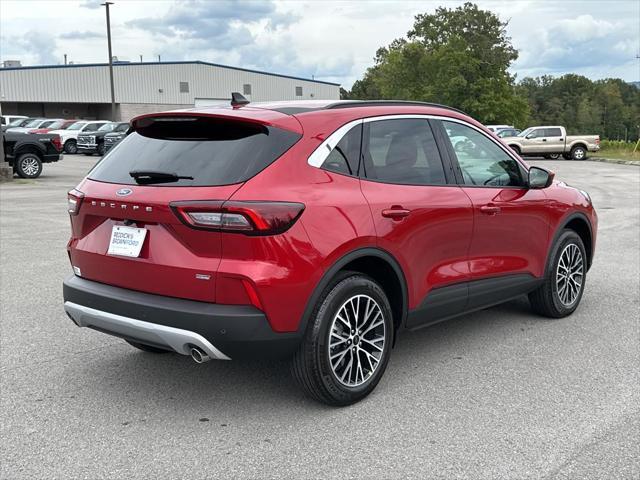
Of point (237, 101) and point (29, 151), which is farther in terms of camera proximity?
point (29, 151)

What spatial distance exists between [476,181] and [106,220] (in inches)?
99.5

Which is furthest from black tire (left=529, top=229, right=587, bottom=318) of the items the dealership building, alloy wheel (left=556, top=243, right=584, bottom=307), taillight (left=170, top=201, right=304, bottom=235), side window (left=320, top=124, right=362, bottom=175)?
the dealership building

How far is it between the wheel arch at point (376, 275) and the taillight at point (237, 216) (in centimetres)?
40

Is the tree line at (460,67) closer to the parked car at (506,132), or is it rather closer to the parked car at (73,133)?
the parked car at (506,132)

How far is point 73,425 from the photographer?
149 inches

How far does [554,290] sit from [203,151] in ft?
10.9

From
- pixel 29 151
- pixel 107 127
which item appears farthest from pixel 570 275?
pixel 107 127

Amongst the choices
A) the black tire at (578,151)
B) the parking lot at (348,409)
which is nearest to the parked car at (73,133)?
the black tire at (578,151)

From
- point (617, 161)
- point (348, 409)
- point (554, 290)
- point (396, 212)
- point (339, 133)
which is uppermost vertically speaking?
point (339, 133)

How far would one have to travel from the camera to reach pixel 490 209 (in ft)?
16.2

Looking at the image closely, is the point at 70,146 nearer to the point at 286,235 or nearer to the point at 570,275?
the point at 570,275

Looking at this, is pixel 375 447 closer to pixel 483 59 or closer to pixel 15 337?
pixel 15 337

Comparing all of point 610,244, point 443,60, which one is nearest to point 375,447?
point 610,244

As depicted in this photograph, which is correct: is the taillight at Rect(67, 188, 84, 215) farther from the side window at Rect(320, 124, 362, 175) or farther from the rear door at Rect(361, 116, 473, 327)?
the rear door at Rect(361, 116, 473, 327)
